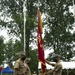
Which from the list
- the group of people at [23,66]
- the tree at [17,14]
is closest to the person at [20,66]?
the group of people at [23,66]

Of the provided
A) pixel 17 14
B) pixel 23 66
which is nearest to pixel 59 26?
pixel 17 14

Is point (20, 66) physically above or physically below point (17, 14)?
below

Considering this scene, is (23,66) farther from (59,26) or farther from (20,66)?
(59,26)

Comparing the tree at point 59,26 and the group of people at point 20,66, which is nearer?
the group of people at point 20,66

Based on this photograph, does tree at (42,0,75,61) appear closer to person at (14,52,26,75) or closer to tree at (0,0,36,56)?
tree at (0,0,36,56)

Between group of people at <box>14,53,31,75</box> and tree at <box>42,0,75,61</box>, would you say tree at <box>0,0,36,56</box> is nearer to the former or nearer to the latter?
tree at <box>42,0,75,61</box>

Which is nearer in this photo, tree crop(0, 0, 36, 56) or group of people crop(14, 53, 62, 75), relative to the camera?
group of people crop(14, 53, 62, 75)

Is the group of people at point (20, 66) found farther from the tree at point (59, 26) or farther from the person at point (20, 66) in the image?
the tree at point (59, 26)

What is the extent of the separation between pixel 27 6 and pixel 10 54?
100 feet

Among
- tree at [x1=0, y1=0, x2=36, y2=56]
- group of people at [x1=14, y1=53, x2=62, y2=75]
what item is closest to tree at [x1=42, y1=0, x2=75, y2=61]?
tree at [x1=0, y1=0, x2=36, y2=56]

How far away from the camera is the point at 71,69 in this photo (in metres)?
27.1

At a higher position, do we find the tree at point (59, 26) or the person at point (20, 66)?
the tree at point (59, 26)

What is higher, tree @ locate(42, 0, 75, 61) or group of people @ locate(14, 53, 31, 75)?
tree @ locate(42, 0, 75, 61)

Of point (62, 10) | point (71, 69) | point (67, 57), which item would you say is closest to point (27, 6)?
point (62, 10)
